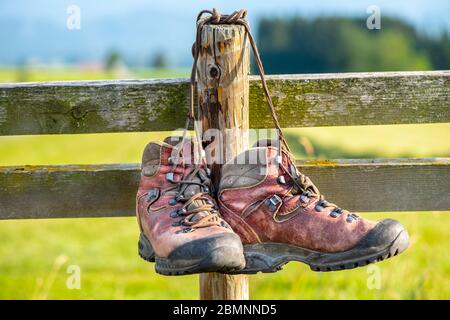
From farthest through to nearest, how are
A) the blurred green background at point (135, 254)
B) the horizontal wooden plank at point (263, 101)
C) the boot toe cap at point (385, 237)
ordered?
the blurred green background at point (135, 254), the horizontal wooden plank at point (263, 101), the boot toe cap at point (385, 237)

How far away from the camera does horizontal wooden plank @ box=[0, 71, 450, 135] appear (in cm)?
273

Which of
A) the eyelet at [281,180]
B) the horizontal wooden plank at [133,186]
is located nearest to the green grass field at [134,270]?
the horizontal wooden plank at [133,186]

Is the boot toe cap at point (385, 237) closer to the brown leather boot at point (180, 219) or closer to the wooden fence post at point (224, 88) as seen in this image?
the brown leather boot at point (180, 219)

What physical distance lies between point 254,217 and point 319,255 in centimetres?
28

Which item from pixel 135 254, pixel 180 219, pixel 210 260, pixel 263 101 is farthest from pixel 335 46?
pixel 210 260

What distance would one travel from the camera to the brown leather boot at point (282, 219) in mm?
2297

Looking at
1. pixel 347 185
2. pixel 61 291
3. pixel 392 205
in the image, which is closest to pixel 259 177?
pixel 347 185

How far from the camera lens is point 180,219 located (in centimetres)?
229

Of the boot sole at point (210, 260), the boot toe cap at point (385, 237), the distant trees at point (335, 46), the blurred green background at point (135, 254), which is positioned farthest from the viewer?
the distant trees at point (335, 46)

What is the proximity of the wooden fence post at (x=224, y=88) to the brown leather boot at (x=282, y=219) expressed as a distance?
0.18 m

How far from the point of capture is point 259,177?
2375 millimetres

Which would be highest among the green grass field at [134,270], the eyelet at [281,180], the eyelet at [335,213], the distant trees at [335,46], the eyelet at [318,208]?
the distant trees at [335,46]

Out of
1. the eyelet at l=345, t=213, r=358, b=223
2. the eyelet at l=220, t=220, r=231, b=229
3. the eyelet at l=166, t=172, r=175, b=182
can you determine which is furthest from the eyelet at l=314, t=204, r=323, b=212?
the eyelet at l=166, t=172, r=175, b=182

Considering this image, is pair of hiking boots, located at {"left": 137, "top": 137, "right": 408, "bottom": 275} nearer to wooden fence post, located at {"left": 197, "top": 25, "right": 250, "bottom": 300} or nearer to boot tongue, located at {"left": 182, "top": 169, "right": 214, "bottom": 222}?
boot tongue, located at {"left": 182, "top": 169, "right": 214, "bottom": 222}
